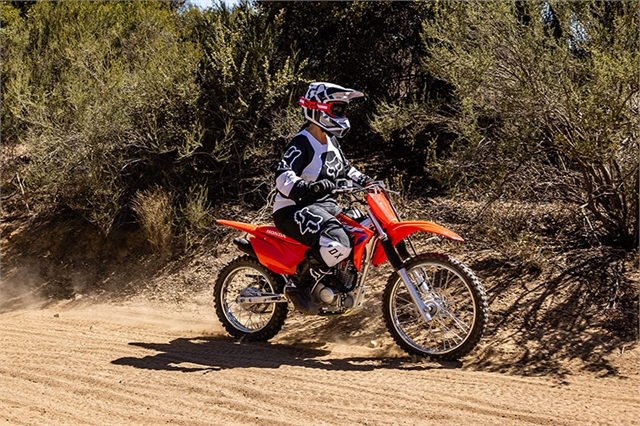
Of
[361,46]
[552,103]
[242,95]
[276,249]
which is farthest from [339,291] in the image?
[361,46]

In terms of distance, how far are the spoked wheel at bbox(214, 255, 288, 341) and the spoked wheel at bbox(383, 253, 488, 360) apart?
116cm

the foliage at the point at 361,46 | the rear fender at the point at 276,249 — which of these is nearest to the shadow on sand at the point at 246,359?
the rear fender at the point at 276,249

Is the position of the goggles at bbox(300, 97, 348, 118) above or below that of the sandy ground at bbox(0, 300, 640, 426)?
above

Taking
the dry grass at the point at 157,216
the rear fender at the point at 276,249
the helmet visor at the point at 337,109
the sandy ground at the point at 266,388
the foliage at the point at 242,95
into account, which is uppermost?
the foliage at the point at 242,95

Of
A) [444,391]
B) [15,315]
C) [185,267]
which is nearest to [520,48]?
[444,391]

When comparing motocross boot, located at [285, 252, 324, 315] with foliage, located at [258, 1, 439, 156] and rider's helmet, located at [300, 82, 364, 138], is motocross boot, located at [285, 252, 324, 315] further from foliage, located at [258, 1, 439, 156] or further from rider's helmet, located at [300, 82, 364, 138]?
foliage, located at [258, 1, 439, 156]

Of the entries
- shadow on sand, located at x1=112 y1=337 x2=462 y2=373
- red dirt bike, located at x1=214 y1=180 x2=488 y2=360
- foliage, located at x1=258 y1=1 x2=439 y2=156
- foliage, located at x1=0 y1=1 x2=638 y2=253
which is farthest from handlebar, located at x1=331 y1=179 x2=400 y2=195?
foliage, located at x1=258 y1=1 x2=439 y2=156

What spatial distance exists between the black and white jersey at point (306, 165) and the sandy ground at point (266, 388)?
55.1 inches

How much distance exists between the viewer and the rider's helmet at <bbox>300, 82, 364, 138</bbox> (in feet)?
22.1

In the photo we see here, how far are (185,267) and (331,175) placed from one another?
3.37 metres

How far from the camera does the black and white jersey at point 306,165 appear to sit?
6590 millimetres

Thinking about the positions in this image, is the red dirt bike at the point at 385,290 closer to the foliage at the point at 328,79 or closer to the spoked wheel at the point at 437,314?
the spoked wheel at the point at 437,314

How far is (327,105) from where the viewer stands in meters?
6.73

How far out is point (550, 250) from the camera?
7922 mm
